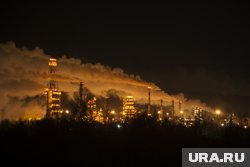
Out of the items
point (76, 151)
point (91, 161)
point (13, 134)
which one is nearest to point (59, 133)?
point (13, 134)

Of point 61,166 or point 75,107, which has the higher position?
point 75,107

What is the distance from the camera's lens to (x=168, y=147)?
36.0 metres

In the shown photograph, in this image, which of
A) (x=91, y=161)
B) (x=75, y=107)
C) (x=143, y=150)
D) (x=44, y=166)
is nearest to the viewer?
(x=44, y=166)

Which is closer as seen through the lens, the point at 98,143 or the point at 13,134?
the point at 98,143

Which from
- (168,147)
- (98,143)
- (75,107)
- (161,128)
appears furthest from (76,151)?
(75,107)

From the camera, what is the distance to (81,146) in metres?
34.1

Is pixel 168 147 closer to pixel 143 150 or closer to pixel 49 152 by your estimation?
pixel 143 150

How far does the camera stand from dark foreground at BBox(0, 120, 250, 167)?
1114 inches

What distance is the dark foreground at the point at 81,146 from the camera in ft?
92.8

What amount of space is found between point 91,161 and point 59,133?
1208 cm

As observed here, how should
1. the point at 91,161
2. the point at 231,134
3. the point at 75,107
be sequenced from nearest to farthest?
the point at 91,161
the point at 231,134
the point at 75,107

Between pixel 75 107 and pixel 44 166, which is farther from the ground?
pixel 75 107

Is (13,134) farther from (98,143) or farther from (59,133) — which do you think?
(98,143)

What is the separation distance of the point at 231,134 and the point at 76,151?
24002mm
